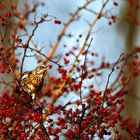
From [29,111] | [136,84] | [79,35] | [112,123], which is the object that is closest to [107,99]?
[112,123]

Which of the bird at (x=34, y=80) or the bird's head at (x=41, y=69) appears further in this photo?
the bird's head at (x=41, y=69)

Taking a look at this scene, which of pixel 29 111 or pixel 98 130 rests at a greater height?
pixel 29 111

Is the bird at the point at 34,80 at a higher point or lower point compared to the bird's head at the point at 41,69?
lower

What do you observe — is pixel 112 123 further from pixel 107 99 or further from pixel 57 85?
pixel 57 85

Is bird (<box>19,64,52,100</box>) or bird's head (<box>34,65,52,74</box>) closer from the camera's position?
bird (<box>19,64,52,100</box>)

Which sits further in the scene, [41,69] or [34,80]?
[41,69]

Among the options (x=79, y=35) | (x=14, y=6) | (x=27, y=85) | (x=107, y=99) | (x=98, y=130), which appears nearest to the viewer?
(x=98, y=130)

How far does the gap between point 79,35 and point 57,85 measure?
54 cm

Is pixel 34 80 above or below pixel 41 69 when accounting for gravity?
below

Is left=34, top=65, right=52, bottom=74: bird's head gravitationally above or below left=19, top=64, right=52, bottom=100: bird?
above

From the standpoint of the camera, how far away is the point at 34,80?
3988 millimetres

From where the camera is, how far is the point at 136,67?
468cm

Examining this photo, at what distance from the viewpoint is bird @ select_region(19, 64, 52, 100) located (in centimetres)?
376

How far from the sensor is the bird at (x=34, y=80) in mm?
3756
